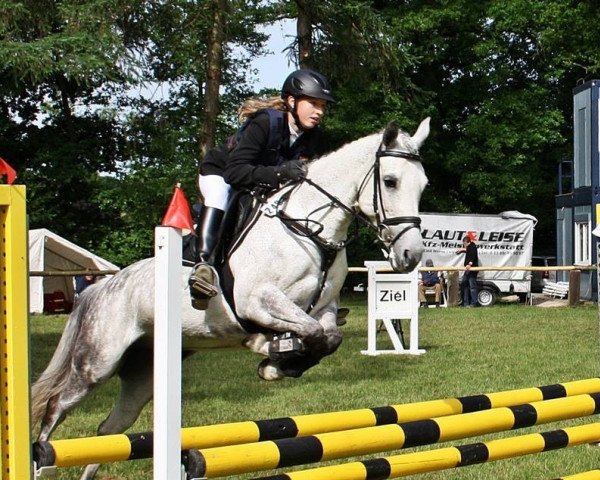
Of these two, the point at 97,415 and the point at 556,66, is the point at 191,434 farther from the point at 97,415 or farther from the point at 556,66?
the point at 556,66

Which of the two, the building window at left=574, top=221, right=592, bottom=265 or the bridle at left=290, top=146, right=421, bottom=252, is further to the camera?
the building window at left=574, top=221, right=592, bottom=265

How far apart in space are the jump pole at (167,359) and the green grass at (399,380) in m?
2.94

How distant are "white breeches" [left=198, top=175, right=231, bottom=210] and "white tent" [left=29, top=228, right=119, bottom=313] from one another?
18.6 metres

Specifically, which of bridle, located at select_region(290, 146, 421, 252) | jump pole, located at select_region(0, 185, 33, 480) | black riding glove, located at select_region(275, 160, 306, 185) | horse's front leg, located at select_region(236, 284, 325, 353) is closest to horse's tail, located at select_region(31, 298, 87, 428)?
horse's front leg, located at select_region(236, 284, 325, 353)

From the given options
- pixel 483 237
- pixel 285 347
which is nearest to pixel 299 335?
pixel 285 347

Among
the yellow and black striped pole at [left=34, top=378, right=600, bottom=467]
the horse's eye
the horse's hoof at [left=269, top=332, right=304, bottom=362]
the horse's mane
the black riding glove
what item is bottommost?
the yellow and black striped pole at [left=34, top=378, right=600, bottom=467]

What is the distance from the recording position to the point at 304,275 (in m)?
4.95

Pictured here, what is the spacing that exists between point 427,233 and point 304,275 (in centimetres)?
2293

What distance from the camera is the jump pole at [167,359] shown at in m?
3.18

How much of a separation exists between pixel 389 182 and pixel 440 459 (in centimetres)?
131

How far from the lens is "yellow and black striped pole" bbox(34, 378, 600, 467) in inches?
137

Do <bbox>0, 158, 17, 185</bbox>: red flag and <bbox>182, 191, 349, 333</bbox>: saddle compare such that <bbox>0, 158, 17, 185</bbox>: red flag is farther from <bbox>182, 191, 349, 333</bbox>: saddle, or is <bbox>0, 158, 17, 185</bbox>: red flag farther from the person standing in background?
the person standing in background

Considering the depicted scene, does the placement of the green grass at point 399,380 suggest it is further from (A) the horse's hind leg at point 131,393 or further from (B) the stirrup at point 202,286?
(B) the stirrup at point 202,286

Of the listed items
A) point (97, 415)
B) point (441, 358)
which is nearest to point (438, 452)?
point (97, 415)
